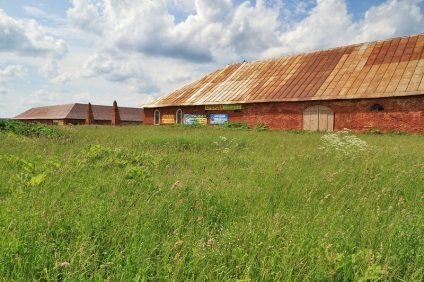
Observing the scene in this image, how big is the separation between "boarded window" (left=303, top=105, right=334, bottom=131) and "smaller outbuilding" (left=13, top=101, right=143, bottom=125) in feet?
116

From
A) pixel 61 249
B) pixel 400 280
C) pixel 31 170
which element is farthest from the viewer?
pixel 31 170

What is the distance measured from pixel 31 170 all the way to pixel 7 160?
4.37 feet

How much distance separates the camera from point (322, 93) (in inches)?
816

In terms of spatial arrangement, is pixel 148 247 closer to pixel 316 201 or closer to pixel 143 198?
pixel 143 198

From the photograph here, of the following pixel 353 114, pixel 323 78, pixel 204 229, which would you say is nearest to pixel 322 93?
pixel 323 78

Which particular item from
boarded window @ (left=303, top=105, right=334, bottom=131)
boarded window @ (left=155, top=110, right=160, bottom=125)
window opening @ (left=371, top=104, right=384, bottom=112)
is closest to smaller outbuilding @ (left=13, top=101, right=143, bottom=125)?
boarded window @ (left=155, top=110, right=160, bottom=125)

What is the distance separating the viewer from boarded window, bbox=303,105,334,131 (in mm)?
20739

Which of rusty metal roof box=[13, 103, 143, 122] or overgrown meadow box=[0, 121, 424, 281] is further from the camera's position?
rusty metal roof box=[13, 103, 143, 122]

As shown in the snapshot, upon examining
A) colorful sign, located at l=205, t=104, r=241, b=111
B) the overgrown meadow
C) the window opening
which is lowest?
the overgrown meadow

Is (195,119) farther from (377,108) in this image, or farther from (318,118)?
(377,108)

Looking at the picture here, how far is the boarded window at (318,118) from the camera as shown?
68.0 feet

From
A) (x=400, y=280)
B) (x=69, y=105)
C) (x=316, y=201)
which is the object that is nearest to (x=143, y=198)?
(x=316, y=201)

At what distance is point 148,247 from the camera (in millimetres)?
2189

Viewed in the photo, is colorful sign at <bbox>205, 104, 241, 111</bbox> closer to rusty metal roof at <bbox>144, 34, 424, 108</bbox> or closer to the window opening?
rusty metal roof at <bbox>144, 34, 424, 108</bbox>
